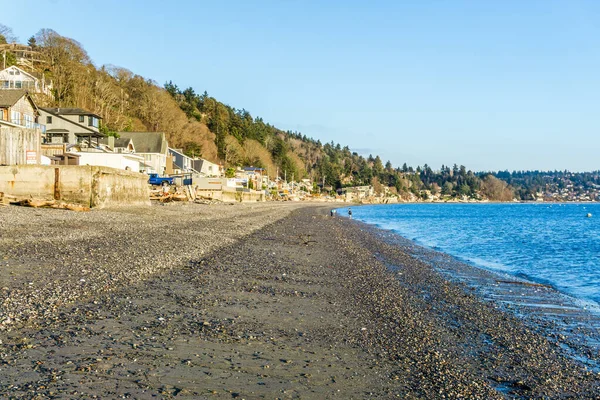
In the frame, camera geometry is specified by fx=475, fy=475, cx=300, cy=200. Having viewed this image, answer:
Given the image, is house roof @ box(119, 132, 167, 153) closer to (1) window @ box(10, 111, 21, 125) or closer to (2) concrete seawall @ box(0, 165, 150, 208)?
(1) window @ box(10, 111, 21, 125)

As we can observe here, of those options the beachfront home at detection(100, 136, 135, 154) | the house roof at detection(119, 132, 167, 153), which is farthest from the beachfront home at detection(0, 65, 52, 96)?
the beachfront home at detection(100, 136, 135, 154)

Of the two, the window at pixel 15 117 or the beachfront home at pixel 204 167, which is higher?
the window at pixel 15 117

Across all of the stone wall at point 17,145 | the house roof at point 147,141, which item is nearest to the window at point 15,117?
the stone wall at point 17,145

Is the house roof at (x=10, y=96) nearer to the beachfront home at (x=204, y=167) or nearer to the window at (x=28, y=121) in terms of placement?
the window at (x=28, y=121)

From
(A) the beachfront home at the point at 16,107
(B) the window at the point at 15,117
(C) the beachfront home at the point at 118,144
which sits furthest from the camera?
(C) the beachfront home at the point at 118,144

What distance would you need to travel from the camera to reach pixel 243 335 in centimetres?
698

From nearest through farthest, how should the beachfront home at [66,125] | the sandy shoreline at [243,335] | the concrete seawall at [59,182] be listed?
the sandy shoreline at [243,335] → the concrete seawall at [59,182] → the beachfront home at [66,125]

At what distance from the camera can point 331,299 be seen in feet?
33.5

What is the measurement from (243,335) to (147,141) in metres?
69.6

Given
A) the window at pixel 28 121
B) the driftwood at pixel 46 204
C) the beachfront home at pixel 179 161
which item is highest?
the window at pixel 28 121

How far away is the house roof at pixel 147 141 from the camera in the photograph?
7106cm

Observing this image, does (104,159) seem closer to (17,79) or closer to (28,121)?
(28,121)

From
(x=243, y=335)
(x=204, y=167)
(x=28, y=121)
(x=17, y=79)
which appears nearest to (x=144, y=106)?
(x=204, y=167)

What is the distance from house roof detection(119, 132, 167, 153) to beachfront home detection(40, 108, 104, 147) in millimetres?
14375
